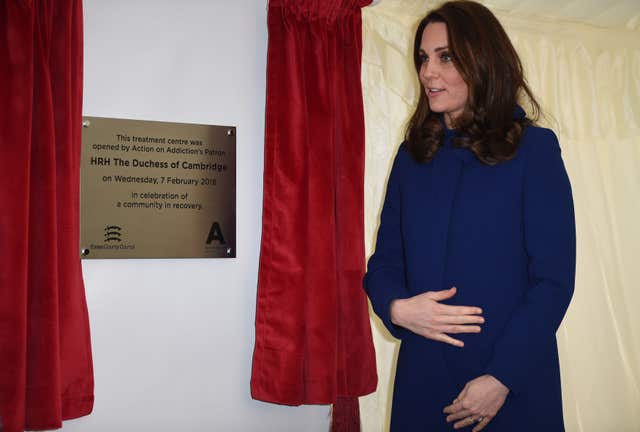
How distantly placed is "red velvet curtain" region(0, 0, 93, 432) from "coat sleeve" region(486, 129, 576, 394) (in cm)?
110

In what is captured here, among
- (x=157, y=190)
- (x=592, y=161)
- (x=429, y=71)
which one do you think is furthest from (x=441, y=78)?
(x=592, y=161)

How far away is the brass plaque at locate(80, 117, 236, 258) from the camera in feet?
5.18

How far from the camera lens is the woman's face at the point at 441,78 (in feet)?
3.34

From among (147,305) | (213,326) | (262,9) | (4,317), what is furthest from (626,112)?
(4,317)

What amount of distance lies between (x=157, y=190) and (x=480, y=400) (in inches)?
45.6

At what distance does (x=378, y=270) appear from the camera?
1.06 m

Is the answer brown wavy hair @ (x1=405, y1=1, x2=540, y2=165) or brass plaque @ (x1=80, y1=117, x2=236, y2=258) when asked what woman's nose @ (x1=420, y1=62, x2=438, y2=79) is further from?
brass plaque @ (x1=80, y1=117, x2=236, y2=258)

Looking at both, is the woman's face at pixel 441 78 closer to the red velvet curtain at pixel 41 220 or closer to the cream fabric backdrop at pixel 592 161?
the cream fabric backdrop at pixel 592 161

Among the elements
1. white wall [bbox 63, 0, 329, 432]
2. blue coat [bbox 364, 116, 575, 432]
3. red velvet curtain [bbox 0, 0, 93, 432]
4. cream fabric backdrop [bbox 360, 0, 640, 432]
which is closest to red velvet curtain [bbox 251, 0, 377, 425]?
white wall [bbox 63, 0, 329, 432]

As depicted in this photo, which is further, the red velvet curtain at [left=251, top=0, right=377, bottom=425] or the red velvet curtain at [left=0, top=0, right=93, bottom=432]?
the red velvet curtain at [left=251, top=0, right=377, bottom=425]

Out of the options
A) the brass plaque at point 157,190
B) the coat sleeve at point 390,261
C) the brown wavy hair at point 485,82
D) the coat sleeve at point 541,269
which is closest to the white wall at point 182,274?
the brass plaque at point 157,190

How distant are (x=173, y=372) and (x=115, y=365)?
0.55ft

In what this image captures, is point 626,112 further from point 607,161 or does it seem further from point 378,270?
point 378,270

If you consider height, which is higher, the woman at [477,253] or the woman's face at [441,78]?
the woman's face at [441,78]
